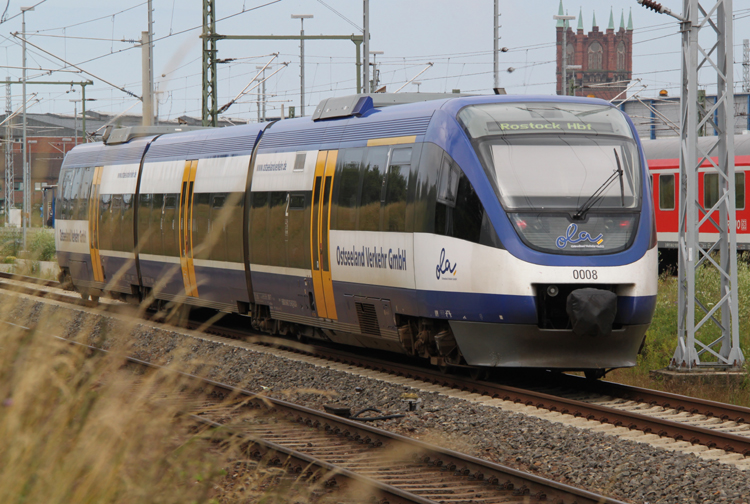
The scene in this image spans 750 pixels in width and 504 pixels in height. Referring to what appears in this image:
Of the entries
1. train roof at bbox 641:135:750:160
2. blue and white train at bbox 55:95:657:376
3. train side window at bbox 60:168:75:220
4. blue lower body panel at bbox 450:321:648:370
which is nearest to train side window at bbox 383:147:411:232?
blue and white train at bbox 55:95:657:376

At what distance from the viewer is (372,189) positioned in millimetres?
11477

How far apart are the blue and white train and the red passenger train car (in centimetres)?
1344

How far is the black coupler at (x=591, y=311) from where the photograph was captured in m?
9.46

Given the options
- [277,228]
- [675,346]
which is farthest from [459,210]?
[675,346]

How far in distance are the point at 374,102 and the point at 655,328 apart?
5.69 m

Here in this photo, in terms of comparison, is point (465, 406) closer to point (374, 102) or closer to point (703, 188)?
point (374, 102)

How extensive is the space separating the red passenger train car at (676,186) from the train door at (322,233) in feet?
44.4

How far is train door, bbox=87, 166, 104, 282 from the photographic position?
1966 centimetres

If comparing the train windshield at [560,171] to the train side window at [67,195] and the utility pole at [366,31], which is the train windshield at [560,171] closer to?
the train side window at [67,195]

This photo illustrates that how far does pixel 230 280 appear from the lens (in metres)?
15.0

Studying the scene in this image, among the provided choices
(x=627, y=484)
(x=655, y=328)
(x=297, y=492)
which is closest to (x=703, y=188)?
(x=655, y=328)

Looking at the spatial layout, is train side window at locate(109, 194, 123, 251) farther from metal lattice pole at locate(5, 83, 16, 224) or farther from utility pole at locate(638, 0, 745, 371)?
utility pole at locate(638, 0, 745, 371)

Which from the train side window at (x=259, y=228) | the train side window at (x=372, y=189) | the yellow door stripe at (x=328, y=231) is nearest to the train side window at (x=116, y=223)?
the train side window at (x=259, y=228)

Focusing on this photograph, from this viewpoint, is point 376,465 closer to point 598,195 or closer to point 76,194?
point 598,195
